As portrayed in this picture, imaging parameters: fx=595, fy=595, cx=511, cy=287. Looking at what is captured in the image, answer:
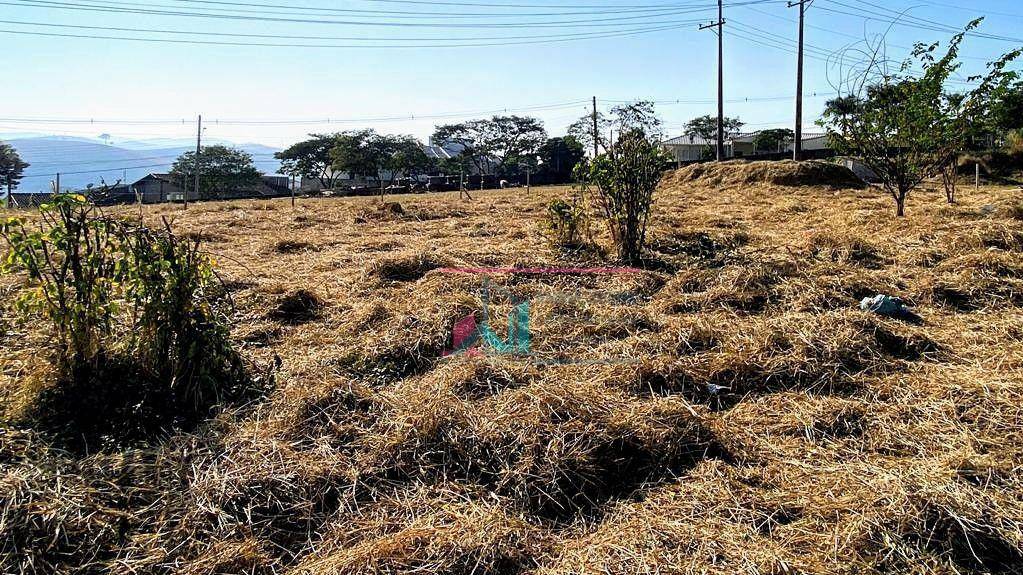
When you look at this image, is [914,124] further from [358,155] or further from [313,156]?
[313,156]

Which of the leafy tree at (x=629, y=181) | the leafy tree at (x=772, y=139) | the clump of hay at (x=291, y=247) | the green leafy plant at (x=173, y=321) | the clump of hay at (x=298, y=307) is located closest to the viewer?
the green leafy plant at (x=173, y=321)

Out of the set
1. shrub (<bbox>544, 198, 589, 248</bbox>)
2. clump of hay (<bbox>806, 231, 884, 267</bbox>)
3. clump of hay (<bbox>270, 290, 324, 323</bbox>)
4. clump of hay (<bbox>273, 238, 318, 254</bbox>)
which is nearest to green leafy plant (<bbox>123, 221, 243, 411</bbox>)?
clump of hay (<bbox>270, 290, 324, 323</bbox>)

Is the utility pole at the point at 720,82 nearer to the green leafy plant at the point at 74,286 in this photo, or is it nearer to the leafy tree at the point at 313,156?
the green leafy plant at the point at 74,286

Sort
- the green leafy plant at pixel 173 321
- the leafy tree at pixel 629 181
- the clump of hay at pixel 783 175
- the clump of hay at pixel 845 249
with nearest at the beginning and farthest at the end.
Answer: the green leafy plant at pixel 173 321
the clump of hay at pixel 845 249
the leafy tree at pixel 629 181
the clump of hay at pixel 783 175

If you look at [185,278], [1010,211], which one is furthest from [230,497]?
[1010,211]

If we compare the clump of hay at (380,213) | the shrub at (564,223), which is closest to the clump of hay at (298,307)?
the shrub at (564,223)

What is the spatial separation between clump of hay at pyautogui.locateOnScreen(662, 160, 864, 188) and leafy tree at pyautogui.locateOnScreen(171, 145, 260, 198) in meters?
39.0

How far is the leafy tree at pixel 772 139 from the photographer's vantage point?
44747mm

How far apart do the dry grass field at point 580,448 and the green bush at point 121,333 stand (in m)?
0.16

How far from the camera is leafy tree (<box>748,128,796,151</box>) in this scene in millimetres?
→ 44747

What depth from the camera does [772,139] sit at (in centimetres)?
4494

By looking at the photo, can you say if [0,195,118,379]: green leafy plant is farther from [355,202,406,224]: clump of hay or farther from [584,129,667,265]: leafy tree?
[355,202,406,224]: clump of hay

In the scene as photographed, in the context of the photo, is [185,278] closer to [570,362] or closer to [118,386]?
[118,386]

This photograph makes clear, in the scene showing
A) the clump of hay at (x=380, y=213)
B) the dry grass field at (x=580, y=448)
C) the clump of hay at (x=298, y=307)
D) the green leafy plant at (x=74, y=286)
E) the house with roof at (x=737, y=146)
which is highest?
the house with roof at (x=737, y=146)
